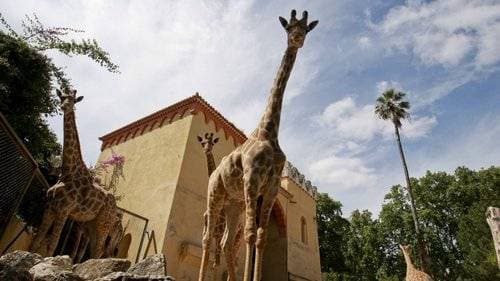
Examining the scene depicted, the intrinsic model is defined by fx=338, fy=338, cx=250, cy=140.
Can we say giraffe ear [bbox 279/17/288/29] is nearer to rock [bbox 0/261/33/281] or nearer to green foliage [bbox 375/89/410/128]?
rock [bbox 0/261/33/281]

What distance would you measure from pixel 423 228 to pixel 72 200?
115ft

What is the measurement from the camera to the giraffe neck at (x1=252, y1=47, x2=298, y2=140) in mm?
5758

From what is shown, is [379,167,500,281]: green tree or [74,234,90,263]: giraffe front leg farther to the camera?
[379,167,500,281]: green tree

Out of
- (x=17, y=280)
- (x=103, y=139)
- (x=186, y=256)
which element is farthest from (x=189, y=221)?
(x=17, y=280)

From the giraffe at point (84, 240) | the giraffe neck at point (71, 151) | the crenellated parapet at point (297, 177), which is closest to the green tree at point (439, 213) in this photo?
the crenellated parapet at point (297, 177)

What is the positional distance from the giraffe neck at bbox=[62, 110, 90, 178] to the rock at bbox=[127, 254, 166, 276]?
17.5 ft

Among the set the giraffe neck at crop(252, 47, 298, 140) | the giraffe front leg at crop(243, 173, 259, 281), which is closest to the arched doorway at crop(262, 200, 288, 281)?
the giraffe neck at crop(252, 47, 298, 140)

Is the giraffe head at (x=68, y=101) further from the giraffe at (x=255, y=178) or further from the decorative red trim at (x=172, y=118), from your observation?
the decorative red trim at (x=172, y=118)

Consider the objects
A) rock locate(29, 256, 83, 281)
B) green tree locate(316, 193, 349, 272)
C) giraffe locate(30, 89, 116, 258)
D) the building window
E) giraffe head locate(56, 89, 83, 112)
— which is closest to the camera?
rock locate(29, 256, 83, 281)

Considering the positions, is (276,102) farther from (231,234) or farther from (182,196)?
(182,196)

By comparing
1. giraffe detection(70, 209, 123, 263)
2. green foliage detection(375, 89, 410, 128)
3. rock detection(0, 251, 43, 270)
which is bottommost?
rock detection(0, 251, 43, 270)

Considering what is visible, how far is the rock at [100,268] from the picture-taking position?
3.46 m

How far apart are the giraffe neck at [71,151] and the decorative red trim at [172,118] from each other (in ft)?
22.9

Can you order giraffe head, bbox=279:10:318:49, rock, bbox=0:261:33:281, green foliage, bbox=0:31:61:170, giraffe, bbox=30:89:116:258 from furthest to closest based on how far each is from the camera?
green foliage, bbox=0:31:61:170, giraffe, bbox=30:89:116:258, giraffe head, bbox=279:10:318:49, rock, bbox=0:261:33:281
